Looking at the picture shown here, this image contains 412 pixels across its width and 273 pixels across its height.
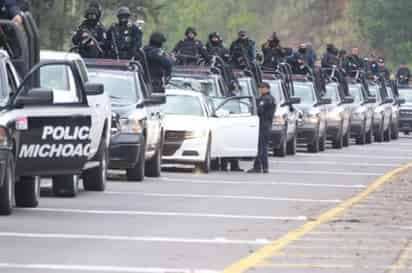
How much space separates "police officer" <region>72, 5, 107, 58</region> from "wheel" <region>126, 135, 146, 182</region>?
3.24 meters

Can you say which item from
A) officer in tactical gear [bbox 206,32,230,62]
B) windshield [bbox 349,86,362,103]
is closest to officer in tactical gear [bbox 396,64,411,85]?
windshield [bbox 349,86,362,103]

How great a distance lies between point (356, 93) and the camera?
49.1 m

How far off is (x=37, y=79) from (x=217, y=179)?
776cm

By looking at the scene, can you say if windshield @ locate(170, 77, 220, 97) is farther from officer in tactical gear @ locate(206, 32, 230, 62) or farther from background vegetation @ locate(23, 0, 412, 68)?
background vegetation @ locate(23, 0, 412, 68)

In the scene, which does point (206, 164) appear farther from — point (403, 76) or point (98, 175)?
point (403, 76)

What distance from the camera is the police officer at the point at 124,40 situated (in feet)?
93.7

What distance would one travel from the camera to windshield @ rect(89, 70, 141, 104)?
25750 mm

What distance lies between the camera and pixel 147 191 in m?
23.3

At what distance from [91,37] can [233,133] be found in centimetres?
348

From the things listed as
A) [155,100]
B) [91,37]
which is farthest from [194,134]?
[155,100]

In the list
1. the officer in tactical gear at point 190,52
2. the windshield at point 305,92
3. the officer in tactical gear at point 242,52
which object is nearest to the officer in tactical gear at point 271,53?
the windshield at point 305,92

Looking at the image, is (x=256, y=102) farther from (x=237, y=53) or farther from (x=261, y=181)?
(x=237, y=53)

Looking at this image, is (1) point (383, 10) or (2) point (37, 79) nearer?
(2) point (37, 79)

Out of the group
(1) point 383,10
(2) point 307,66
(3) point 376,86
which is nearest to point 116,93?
(2) point 307,66
